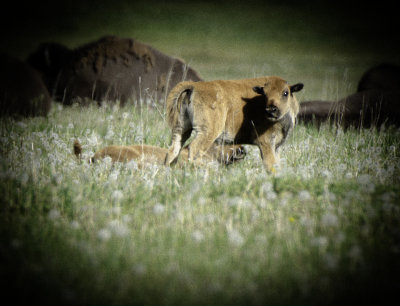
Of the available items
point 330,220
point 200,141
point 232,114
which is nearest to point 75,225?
point 330,220

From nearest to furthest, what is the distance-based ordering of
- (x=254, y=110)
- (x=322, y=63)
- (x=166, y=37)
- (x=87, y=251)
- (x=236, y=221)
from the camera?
(x=87, y=251) → (x=236, y=221) → (x=254, y=110) → (x=322, y=63) → (x=166, y=37)

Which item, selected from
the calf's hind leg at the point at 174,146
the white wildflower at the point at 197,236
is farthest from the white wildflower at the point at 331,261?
the calf's hind leg at the point at 174,146

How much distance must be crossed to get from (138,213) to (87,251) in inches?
32.8

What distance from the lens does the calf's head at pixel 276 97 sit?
5457 mm

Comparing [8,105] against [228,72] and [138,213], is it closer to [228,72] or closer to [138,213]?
[138,213]

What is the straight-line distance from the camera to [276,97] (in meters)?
5.51

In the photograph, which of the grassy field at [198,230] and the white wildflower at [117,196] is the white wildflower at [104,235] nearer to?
the grassy field at [198,230]

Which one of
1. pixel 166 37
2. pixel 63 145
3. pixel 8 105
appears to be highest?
pixel 166 37

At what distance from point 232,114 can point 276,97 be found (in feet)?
2.11

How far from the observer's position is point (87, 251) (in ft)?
9.53

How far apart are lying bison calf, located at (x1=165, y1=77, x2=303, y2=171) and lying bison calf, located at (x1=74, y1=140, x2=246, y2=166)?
266 mm

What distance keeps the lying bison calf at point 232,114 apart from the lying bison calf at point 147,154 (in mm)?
266

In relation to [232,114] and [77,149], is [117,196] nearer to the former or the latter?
[77,149]

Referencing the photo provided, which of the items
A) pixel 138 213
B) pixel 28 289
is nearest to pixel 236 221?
pixel 138 213
